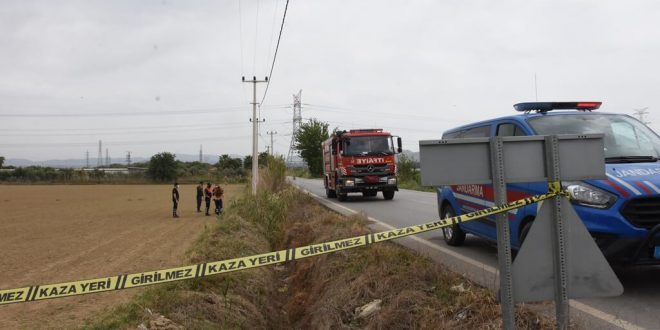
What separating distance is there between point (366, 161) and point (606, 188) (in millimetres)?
13651

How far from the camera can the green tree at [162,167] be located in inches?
3570

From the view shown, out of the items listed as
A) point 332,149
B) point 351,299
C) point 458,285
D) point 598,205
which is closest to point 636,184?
point 598,205

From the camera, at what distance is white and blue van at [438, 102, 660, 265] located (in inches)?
172

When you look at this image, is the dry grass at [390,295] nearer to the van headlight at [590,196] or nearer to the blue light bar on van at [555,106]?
the van headlight at [590,196]

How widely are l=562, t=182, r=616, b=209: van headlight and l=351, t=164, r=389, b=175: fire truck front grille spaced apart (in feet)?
43.7

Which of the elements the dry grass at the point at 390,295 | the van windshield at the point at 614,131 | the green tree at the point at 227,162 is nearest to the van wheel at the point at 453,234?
the dry grass at the point at 390,295

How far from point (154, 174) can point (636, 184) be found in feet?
305

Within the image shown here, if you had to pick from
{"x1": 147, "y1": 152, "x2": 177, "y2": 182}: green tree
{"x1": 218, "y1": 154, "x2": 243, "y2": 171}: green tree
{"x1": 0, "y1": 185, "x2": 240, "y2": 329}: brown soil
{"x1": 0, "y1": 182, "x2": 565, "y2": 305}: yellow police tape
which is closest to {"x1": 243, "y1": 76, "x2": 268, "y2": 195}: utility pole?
{"x1": 0, "y1": 185, "x2": 240, "y2": 329}: brown soil

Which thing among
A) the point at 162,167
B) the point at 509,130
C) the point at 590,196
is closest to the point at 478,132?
the point at 509,130

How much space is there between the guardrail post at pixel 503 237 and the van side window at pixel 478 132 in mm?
3748

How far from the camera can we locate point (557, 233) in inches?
124

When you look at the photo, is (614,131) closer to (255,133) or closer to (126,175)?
(255,133)

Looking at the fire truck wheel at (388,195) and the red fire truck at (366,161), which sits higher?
the red fire truck at (366,161)

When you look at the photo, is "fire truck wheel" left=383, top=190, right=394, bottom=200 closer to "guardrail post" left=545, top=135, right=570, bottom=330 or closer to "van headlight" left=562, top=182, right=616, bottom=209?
"van headlight" left=562, top=182, right=616, bottom=209
